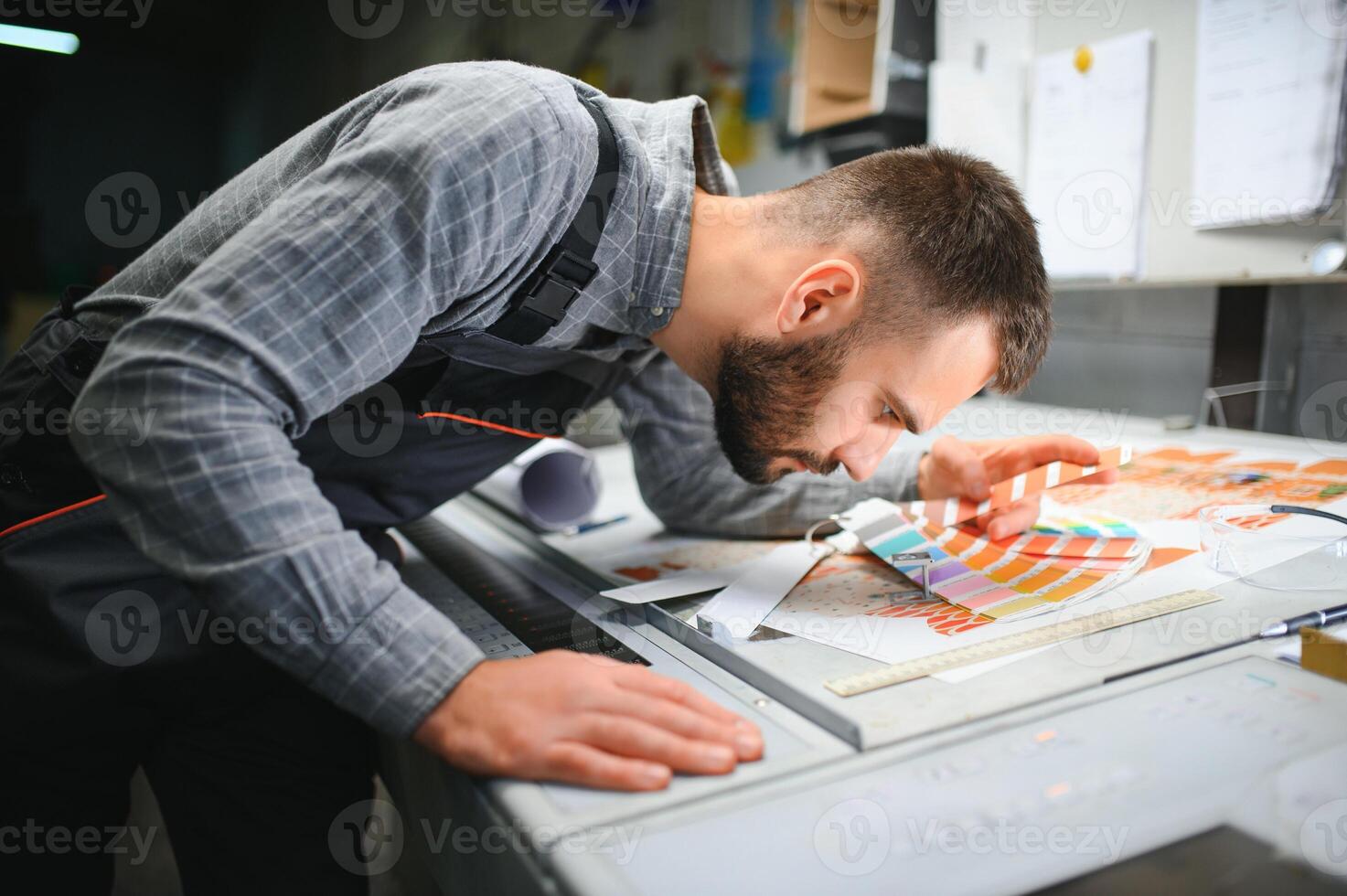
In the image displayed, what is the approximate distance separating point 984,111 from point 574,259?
4.80ft

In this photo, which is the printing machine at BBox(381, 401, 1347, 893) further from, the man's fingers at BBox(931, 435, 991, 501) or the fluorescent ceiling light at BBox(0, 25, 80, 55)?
the fluorescent ceiling light at BBox(0, 25, 80, 55)

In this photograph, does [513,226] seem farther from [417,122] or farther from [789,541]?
[789,541]

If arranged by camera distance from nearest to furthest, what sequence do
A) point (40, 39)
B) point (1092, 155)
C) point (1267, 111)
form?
1. point (1267, 111)
2. point (1092, 155)
3. point (40, 39)

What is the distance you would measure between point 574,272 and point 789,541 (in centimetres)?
44

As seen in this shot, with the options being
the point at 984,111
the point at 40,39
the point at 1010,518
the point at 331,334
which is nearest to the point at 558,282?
the point at 331,334

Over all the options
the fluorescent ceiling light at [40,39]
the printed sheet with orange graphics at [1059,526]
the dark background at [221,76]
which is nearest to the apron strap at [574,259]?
the printed sheet with orange graphics at [1059,526]

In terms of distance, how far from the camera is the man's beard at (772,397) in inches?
33.8

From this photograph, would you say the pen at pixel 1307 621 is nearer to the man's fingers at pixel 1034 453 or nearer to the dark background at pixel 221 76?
the man's fingers at pixel 1034 453

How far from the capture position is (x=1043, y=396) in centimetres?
198

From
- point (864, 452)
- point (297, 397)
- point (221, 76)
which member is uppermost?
point (221, 76)

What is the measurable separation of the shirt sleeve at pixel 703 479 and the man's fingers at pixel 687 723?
1.73 ft

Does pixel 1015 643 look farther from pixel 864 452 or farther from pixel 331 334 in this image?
pixel 331 334

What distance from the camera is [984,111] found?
1.88m

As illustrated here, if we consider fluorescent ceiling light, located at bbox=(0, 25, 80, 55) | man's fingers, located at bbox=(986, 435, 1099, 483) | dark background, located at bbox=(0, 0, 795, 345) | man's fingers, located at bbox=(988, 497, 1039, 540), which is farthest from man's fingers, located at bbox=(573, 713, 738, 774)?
fluorescent ceiling light, located at bbox=(0, 25, 80, 55)
